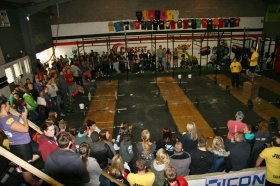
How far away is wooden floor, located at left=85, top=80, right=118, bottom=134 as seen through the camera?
954cm

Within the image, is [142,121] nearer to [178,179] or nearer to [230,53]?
Result: [178,179]

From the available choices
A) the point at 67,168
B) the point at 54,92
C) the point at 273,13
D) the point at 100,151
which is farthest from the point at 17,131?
the point at 273,13

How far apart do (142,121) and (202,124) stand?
2.27 m

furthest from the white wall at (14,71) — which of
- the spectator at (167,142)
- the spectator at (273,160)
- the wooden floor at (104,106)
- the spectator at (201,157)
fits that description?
the spectator at (273,160)

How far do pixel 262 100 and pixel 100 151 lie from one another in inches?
365

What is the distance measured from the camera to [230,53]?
61.9ft

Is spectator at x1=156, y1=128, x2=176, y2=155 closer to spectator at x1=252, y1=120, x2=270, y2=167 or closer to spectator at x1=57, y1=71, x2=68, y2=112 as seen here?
spectator at x1=252, y1=120, x2=270, y2=167

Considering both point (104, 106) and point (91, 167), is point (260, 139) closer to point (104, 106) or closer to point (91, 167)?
point (91, 167)

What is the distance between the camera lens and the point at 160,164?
421 cm

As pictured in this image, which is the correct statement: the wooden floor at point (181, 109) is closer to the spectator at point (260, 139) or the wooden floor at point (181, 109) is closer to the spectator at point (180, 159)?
the spectator at point (260, 139)

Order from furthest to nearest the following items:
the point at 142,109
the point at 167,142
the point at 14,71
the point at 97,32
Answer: the point at 97,32, the point at 14,71, the point at 142,109, the point at 167,142

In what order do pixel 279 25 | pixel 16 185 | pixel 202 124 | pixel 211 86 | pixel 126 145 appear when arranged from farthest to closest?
pixel 279 25 → pixel 211 86 → pixel 202 124 → pixel 126 145 → pixel 16 185

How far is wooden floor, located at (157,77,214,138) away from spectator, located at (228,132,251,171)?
351cm

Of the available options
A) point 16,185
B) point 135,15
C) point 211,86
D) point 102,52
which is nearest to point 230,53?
point 211,86
